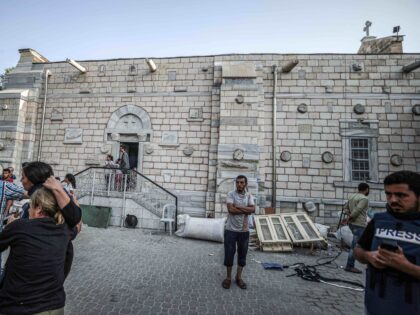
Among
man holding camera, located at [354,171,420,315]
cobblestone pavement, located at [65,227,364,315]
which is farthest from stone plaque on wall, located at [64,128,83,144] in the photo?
Result: man holding camera, located at [354,171,420,315]

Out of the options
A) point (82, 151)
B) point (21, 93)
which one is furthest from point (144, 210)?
point (21, 93)

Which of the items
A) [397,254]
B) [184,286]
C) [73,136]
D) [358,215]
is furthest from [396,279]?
[73,136]

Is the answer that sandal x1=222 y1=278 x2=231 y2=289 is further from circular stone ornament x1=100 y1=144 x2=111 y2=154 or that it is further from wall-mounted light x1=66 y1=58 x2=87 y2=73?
wall-mounted light x1=66 y1=58 x2=87 y2=73

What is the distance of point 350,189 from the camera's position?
9.20 m

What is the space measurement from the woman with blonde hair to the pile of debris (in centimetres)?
582

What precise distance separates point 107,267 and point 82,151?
7.59 meters

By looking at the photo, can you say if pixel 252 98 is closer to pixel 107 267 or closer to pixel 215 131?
pixel 215 131

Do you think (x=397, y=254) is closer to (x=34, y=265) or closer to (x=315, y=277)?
(x=34, y=265)

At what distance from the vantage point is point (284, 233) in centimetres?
702

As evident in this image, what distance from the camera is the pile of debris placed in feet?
21.7

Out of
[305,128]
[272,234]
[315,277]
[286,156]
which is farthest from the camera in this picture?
[305,128]

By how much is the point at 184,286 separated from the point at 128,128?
27.1ft

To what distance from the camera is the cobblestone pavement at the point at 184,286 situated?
345cm

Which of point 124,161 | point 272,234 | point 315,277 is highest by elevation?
point 124,161
